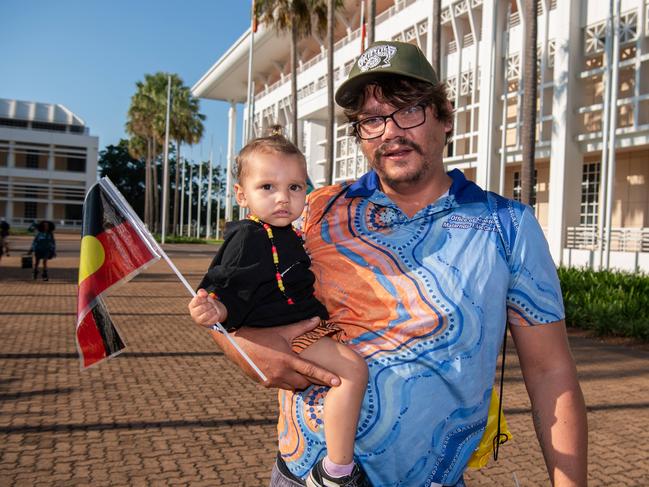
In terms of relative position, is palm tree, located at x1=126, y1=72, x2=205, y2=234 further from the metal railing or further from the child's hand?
the child's hand

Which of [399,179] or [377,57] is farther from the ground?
[377,57]

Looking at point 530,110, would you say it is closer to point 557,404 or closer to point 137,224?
point 557,404

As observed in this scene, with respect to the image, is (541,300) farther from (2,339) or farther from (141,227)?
(2,339)

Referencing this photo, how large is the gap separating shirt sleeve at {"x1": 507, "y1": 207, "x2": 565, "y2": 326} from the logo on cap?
2.51ft

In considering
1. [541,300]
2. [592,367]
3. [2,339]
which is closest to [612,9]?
A: [592,367]

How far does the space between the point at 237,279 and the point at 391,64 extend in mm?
967

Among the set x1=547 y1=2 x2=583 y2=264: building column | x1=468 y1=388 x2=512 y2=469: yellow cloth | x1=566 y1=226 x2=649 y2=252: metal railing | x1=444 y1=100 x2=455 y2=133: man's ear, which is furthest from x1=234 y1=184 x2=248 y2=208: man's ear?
x1=547 y1=2 x2=583 y2=264: building column

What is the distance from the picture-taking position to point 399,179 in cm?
238

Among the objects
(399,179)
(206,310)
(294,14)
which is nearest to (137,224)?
(206,310)

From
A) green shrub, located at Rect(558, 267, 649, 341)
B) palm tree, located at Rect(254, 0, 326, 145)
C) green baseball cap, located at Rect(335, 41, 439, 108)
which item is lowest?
green shrub, located at Rect(558, 267, 649, 341)

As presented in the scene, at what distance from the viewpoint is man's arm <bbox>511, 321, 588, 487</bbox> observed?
2178 mm

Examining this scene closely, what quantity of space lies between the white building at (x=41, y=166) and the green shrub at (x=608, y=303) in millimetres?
72719

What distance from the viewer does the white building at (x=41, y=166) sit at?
80.6 meters

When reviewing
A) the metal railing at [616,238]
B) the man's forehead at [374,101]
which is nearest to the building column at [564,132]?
the metal railing at [616,238]
